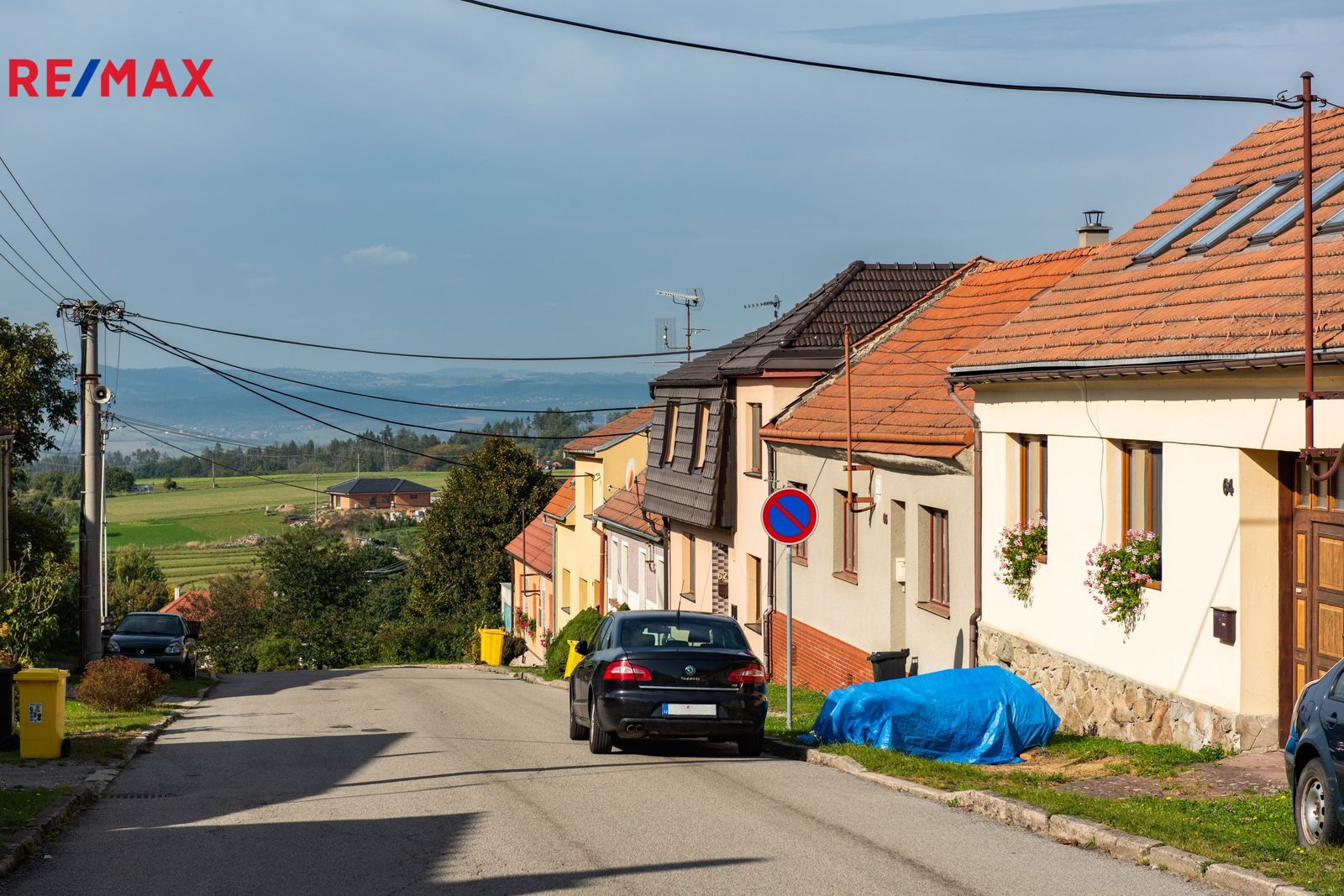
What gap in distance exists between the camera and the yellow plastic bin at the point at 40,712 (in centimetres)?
1348

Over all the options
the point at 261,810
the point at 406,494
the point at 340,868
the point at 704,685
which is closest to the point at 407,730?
the point at 704,685

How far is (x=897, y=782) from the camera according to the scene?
11844 mm

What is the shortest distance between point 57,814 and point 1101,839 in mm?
7440

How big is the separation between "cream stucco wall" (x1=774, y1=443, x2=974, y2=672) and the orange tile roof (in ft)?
204

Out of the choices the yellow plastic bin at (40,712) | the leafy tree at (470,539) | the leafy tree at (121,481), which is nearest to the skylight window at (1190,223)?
the yellow plastic bin at (40,712)

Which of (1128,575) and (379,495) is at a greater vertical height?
(1128,575)

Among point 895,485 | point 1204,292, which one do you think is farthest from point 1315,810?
point 895,485

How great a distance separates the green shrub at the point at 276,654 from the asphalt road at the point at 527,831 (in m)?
54.6

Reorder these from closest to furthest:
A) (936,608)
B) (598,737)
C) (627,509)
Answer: (598,737) < (936,608) < (627,509)

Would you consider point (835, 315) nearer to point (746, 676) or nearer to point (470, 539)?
point (746, 676)

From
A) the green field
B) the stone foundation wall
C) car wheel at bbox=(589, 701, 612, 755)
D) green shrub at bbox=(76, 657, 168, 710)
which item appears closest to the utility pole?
green shrub at bbox=(76, 657, 168, 710)

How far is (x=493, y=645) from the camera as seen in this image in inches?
2020

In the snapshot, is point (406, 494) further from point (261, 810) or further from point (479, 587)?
point (261, 810)

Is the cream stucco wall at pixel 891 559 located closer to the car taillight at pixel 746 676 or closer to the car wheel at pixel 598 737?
the car taillight at pixel 746 676
